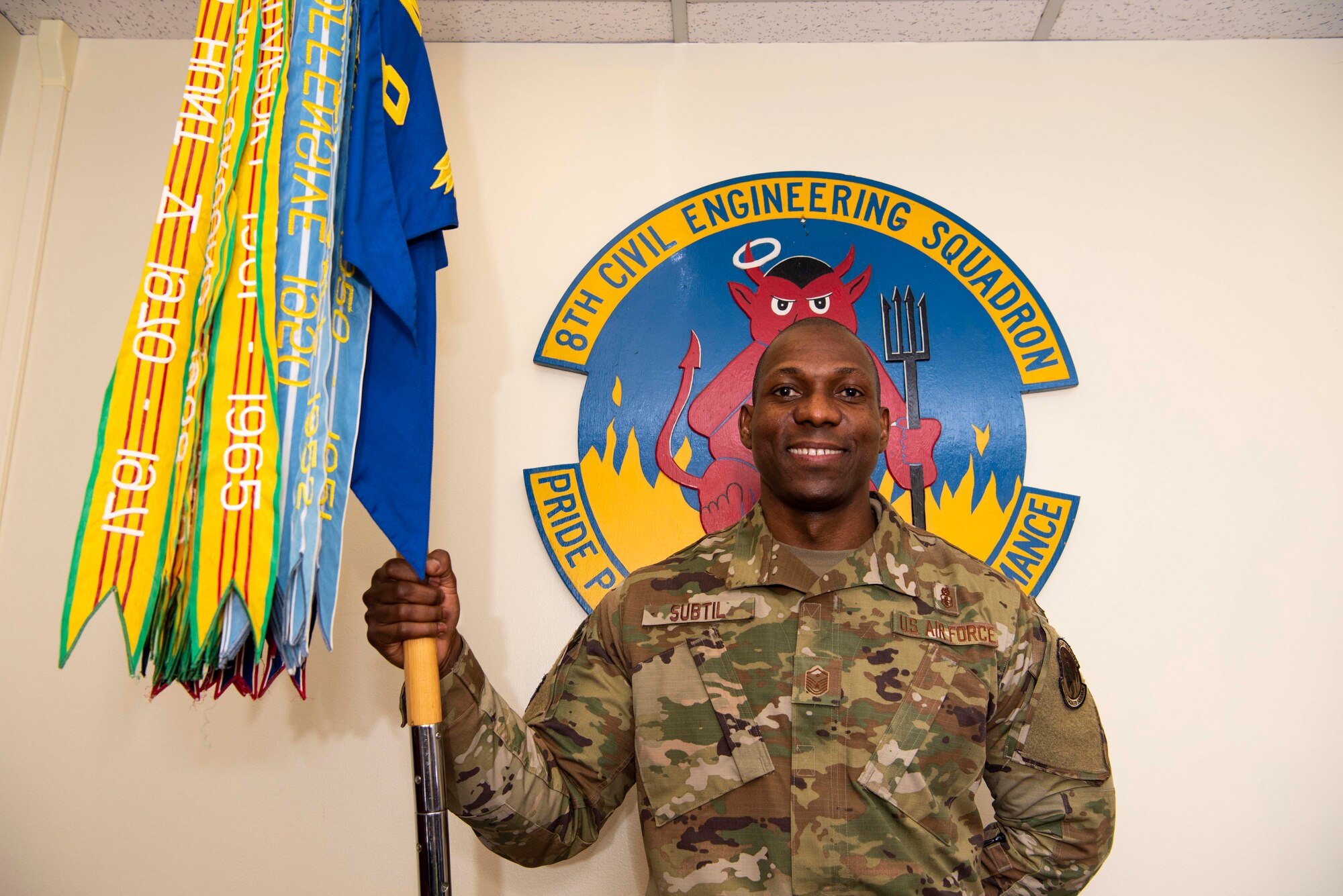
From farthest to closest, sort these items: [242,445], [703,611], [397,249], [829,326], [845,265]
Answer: [845,265], [829,326], [703,611], [397,249], [242,445]

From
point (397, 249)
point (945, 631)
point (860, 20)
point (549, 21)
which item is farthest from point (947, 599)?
point (549, 21)

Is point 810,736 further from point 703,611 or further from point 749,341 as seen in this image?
point 749,341

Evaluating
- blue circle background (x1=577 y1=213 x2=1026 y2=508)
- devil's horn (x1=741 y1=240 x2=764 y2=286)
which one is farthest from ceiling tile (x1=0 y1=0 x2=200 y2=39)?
devil's horn (x1=741 y1=240 x2=764 y2=286)

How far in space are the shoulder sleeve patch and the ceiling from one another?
1.28 m

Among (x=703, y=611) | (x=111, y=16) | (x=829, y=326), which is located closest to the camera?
(x=703, y=611)

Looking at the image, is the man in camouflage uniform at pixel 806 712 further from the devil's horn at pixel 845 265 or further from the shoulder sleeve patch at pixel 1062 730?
the devil's horn at pixel 845 265

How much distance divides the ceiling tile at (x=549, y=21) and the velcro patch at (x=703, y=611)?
3.94 ft

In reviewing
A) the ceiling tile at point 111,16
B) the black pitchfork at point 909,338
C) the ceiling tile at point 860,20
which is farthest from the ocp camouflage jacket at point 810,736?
the ceiling tile at point 111,16

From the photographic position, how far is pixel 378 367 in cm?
124

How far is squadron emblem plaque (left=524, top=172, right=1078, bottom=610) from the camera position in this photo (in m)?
1.63

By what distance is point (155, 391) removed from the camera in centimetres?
105

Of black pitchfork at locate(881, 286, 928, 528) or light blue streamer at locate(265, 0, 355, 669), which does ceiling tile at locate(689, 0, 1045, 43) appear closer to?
black pitchfork at locate(881, 286, 928, 528)

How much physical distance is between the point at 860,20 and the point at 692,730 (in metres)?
1.43

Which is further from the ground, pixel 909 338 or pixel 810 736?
pixel 909 338
